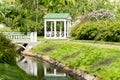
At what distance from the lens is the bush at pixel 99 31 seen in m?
35.5

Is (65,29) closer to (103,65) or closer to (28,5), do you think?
(28,5)

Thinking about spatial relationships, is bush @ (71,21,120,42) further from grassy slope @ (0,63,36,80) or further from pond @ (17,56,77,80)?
grassy slope @ (0,63,36,80)

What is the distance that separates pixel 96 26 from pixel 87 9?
749 inches

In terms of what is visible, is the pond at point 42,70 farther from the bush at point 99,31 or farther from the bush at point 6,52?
the bush at point 99,31

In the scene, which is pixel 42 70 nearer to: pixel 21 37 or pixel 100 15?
pixel 21 37

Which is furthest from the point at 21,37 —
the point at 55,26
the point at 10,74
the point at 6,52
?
the point at 10,74

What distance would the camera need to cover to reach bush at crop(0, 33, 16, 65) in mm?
16225

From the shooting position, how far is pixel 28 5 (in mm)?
52906

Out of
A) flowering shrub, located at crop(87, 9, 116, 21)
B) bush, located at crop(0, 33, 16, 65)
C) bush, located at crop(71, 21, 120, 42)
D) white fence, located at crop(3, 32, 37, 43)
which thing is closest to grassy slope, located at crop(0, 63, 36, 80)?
bush, located at crop(0, 33, 16, 65)

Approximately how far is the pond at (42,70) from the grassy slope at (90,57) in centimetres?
101

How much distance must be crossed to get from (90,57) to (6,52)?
29.8 ft

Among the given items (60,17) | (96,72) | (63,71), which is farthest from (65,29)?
(96,72)

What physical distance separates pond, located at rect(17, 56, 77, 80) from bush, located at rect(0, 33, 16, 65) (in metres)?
3.27

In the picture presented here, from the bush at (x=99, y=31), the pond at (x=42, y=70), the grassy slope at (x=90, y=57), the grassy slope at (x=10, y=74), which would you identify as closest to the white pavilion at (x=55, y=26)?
the bush at (x=99, y=31)
